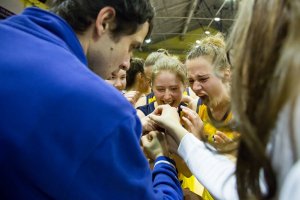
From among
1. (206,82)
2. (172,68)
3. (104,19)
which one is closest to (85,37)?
(104,19)

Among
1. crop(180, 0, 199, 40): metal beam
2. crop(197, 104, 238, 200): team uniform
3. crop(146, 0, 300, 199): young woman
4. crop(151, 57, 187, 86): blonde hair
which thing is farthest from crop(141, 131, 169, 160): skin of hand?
crop(180, 0, 199, 40): metal beam

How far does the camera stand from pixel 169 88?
89.1 inches

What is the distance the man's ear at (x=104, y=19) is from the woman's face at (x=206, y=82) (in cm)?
109

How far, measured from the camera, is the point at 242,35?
53 cm

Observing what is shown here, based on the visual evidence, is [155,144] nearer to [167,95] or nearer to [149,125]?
[149,125]

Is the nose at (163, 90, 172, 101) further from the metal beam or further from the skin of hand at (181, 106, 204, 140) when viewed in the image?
the metal beam

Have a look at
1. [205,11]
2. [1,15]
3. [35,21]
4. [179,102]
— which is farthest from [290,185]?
[205,11]

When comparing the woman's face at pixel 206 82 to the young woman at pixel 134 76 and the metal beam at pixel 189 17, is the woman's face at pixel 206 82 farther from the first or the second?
the metal beam at pixel 189 17

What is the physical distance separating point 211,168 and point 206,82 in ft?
3.92

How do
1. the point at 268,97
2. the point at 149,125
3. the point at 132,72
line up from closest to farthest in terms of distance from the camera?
the point at 268,97
the point at 149,125
the point at 132,72

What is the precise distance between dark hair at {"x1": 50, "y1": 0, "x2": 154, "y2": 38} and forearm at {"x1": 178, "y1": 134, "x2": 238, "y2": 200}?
0.42m

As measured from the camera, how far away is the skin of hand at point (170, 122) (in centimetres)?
118

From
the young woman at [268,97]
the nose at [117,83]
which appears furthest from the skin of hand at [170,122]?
the nose at [117,83]

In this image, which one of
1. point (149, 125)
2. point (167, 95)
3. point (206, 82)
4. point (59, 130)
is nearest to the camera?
point (59, 130)
